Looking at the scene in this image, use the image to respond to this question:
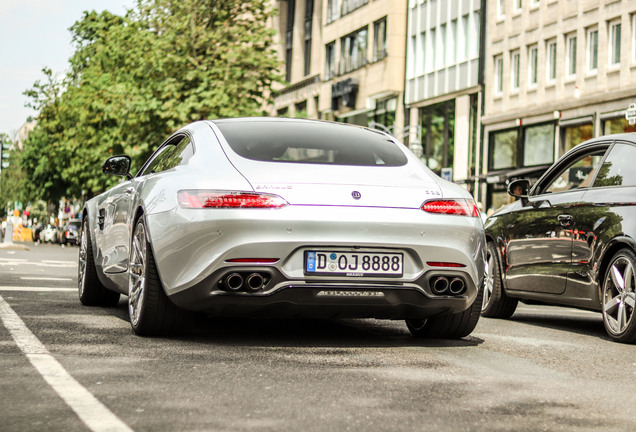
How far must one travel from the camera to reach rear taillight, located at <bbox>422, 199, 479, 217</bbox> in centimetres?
704

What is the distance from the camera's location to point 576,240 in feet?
29.9

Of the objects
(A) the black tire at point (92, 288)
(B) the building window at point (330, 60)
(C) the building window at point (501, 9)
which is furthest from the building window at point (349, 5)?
(A) the black tire at point (92, 288)

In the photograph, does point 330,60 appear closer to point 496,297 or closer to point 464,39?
point 464,39

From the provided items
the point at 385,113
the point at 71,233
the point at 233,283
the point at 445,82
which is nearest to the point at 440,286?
the point at 233,283

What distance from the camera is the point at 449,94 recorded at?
4703cm

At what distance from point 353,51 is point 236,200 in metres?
49.6

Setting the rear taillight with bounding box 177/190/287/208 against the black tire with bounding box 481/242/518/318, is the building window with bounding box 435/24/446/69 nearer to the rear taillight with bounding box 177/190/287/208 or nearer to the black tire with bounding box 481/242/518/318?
the black tire with bounding box 481/242/518/318

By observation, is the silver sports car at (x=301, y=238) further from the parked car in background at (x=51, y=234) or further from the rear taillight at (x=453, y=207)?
the parked car in background at (x=51, y=234)

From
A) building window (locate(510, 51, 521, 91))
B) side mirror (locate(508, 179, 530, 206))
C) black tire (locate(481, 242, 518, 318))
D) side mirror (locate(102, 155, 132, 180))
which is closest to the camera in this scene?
side mirror (locate(102, 155, 132, 180))

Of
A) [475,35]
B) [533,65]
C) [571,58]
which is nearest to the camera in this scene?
[571,58]

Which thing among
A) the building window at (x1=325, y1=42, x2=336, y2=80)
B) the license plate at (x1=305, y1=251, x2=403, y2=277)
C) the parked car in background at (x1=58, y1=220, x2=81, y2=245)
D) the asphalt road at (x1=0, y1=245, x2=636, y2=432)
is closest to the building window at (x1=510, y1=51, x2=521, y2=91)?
the building window at (x1=325, y1=42, x2=336, y2=80)

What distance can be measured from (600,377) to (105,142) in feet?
115

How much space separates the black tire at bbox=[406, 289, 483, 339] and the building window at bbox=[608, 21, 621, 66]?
96.9 ft

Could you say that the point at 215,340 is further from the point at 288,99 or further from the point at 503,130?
the point at 288,99
